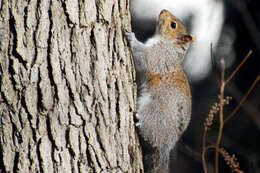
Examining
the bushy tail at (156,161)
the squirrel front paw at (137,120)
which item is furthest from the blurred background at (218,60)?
the squirrel front paw at (137,120)

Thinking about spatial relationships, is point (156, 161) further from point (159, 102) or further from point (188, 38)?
point (188, 38)

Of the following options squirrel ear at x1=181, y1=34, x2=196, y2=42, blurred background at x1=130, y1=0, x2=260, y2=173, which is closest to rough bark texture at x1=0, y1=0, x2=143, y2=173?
blurred background at x1=130, y1=0, x2=260, y2=173

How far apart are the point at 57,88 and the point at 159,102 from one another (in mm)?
952

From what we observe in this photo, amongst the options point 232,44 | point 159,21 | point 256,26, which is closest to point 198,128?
point 232,44

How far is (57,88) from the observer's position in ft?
4.91

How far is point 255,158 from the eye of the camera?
393 cm

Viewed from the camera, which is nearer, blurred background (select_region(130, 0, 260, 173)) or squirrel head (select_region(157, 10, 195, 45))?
squirrel head (select_region(157, 10, 195, 45))

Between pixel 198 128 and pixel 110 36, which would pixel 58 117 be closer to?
pixel 110 36

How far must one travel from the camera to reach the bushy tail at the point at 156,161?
217cm

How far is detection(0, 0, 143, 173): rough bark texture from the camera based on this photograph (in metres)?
1.46

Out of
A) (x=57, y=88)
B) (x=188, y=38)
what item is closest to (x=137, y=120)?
(x=57, y=88)

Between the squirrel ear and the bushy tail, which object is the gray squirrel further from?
the squirrel ear

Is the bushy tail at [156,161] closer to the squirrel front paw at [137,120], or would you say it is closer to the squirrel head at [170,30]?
the squirrel front paw at [137,120]

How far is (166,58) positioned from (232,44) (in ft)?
8.06
